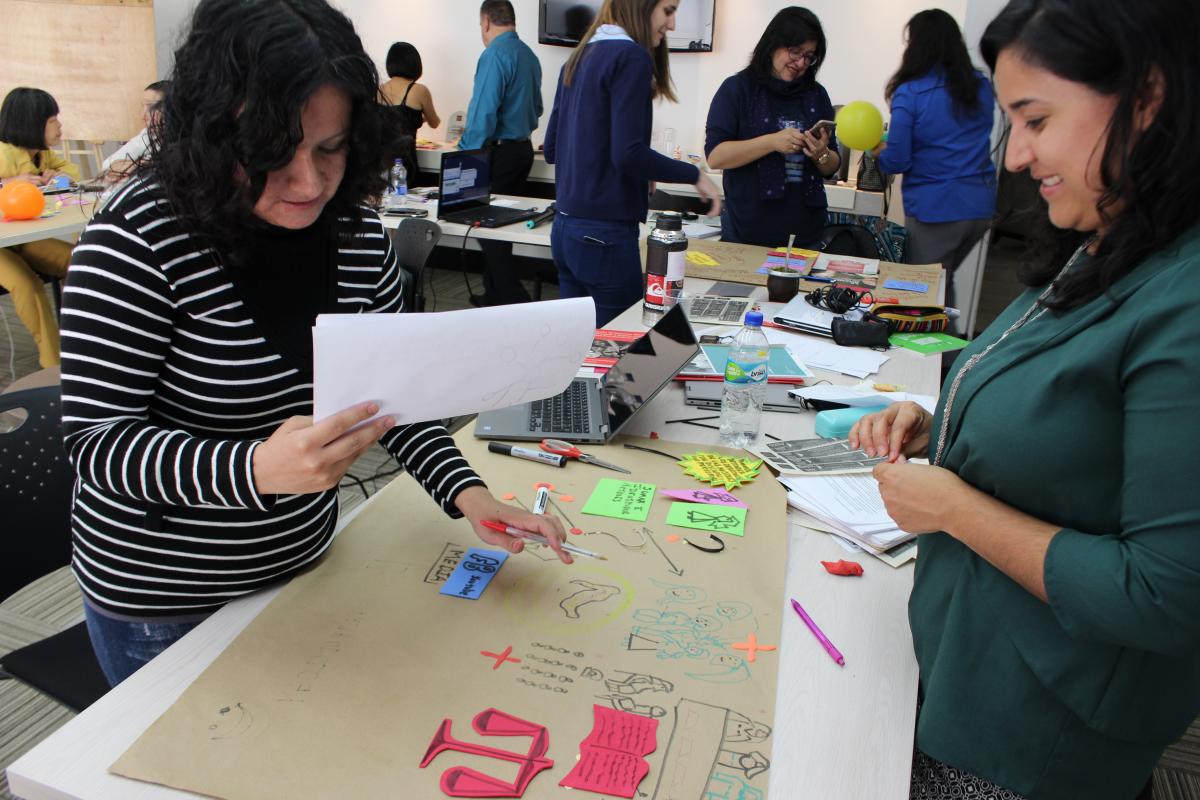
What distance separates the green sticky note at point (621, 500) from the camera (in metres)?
1.29

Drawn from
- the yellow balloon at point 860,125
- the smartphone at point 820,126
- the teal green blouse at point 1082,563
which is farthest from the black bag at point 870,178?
the teal green blouse at point 1082,563

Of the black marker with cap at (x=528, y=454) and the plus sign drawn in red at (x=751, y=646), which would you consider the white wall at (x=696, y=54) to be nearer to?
the black marker with cap at (x=528, y=454)

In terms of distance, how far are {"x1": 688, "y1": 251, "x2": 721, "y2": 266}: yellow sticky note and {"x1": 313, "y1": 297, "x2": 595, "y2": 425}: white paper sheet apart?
1922 millimetres

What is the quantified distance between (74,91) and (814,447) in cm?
418

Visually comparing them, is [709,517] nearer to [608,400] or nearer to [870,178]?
[608,400]

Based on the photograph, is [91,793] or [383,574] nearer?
[91,793]

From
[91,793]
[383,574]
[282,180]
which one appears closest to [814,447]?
[383,574]

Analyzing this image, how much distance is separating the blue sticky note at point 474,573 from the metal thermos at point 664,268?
1.27 m

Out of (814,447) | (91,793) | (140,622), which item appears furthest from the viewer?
(814,447)

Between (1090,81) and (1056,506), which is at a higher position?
(1090,81)

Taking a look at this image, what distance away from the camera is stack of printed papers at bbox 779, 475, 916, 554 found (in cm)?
124

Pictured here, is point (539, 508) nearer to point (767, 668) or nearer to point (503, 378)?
point (503, 378)

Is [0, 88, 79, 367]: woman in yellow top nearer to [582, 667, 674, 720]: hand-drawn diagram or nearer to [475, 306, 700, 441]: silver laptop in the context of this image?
[475, 306, 700, 441]: silver laptop

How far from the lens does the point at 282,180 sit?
3.17 ft
